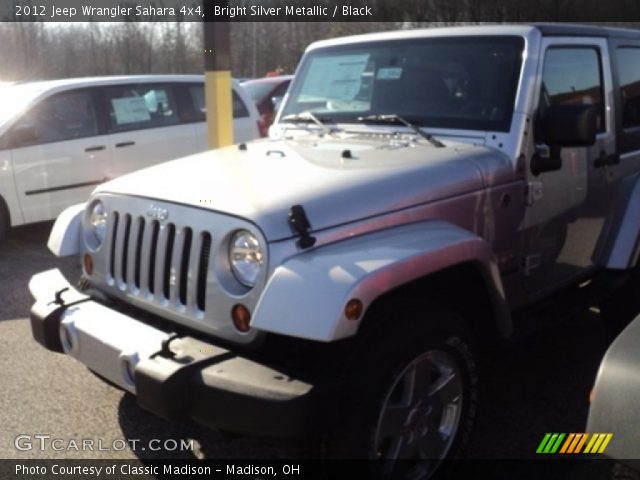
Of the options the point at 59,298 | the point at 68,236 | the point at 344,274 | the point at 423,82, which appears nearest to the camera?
the point at 344,274

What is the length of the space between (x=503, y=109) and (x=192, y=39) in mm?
12296

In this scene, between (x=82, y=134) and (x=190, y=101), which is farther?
(x=190, y=101)

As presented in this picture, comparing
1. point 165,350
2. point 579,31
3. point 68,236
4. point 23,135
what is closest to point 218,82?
point 23,135

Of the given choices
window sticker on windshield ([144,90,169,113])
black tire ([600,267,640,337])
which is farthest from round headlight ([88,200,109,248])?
window sticker on windshield ([144,90,169,113])

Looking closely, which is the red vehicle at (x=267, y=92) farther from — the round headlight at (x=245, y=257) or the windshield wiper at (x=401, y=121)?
the round headlight at (x=245, y=257)

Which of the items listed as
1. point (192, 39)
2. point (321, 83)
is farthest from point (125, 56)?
point (321, 83)

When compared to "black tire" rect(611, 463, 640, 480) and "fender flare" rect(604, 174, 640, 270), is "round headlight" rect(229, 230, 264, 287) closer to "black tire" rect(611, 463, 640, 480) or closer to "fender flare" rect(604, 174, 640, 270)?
"black tire" rect(611, 463, 640, 480)

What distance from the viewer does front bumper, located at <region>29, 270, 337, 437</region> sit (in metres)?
2.40

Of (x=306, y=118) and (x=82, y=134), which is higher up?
(x=306, y=118)

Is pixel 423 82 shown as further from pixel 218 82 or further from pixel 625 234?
pixel 218 82

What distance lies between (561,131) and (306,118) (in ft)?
4.99

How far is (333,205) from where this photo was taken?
280 cm

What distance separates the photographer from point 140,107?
812cm
